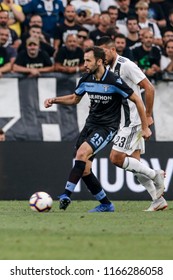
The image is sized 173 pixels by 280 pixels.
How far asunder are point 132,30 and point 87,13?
3.75 ft

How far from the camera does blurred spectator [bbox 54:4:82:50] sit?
19.8m

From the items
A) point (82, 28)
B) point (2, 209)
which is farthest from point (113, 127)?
point (82, 28)

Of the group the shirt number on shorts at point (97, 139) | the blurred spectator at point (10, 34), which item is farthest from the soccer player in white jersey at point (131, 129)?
the blurred spectator at point (10, 34)

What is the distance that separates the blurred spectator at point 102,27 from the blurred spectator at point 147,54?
1043 millimetres

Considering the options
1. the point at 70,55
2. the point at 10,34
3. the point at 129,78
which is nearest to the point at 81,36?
the point at 70,55

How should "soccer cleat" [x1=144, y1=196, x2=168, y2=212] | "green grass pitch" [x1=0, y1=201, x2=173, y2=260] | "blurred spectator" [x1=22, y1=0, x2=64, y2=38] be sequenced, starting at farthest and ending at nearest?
"blurred spectator" [x1=22, y1=0, x2=64, y2=38], "soccer cleat" [x1=144, y1=196, x2=168, y2=212], "green grass pitch" [x1=0, y1=201, x2=173, y2=260]

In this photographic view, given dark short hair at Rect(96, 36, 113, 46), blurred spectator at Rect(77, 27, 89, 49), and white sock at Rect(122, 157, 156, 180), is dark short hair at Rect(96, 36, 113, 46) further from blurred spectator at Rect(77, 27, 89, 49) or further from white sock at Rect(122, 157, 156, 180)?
blurred spectator at Rect(77, 27, 89, 49)

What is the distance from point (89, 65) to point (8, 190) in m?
4.34

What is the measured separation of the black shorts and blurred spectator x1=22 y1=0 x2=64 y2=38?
6.92m

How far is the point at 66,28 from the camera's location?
19844 millimetres

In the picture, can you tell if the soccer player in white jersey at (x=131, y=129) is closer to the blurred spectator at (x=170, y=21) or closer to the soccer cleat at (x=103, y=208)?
the soccer cleat at (x=103, y=208)

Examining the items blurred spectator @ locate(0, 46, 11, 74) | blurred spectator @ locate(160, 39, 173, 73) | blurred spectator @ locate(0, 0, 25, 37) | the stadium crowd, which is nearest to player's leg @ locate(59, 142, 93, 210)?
the stadium crowd

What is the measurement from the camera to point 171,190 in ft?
55.5

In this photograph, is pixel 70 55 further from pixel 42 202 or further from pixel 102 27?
pixel 42 202
